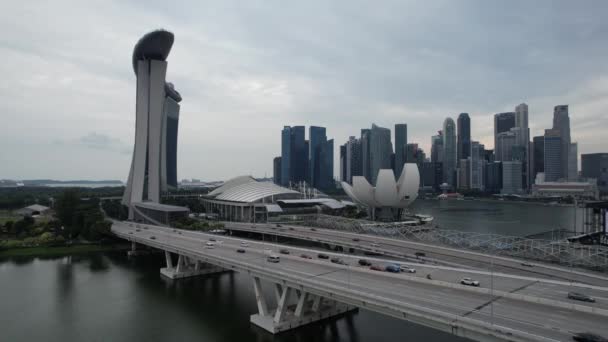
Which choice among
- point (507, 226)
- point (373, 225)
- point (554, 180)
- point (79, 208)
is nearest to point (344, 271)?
point (373, 225)

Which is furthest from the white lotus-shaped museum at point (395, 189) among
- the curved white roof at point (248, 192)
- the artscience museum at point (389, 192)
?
the curved white roof at point (248, 192)

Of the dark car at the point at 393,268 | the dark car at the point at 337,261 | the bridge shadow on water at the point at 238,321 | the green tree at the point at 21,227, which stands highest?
the dark car at the point at 393,268

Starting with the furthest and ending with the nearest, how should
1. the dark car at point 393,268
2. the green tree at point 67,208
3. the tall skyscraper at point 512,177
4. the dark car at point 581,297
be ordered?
the tall skyscraper at point 512,177, the green tree at point 67,208, the dark car at point 393,268, the dark car at point 581,297

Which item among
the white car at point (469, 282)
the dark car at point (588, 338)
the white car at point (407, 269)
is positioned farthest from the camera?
the white car at point (407, 269)

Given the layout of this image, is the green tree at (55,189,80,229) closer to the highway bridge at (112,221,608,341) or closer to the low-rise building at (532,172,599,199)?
the highway bridge at (112,221,608,341)

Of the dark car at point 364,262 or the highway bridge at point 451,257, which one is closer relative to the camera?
the highway bridge at point 451,257

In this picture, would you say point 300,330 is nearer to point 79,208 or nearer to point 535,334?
point 535,334

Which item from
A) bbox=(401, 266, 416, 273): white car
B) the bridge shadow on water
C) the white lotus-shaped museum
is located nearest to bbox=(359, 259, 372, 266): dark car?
bbox=(401, 266, 416, 273): white car

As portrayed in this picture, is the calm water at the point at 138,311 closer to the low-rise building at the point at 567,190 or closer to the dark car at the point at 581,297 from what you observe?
the dark car at the point at 581,297
